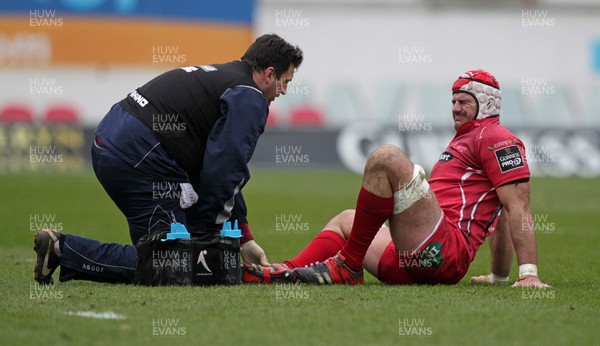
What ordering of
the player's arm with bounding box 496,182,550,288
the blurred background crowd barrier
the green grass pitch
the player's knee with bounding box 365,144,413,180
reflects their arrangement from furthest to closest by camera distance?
1. the blurred background crowd barrier
2. the player's arm with bounding box 496,182,550,288
3. the player's knee with bounding box 365,144,413,180
4. the green grass pitch

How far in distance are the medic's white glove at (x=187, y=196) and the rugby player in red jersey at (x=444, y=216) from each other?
23.4 inches

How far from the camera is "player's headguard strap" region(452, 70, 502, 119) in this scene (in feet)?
22.4

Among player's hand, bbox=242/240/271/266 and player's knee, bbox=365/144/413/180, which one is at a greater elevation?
player's knee, bbox=365/144/413/180

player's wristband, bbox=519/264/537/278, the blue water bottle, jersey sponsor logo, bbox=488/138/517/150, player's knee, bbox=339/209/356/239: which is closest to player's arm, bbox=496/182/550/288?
player's wristband, bbox=519/264/537/278

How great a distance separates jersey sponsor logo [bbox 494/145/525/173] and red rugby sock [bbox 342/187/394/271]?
80 cm

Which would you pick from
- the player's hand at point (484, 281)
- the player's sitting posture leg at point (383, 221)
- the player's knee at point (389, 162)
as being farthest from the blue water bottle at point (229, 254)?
the player's hand at point (484, 281)

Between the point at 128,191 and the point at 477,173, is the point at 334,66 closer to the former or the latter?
the point at 477,173

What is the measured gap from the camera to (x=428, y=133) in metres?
27.2

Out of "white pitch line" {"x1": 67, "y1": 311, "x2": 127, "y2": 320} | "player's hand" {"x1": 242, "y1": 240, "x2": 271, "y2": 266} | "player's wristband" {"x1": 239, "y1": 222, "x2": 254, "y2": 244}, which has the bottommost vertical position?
"white pitch line" {"x1": 67, "y1": 311, "x2": 127, "y2": 320}

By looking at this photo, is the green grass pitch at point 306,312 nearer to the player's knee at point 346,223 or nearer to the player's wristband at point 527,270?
the player's wristband at point 527,270

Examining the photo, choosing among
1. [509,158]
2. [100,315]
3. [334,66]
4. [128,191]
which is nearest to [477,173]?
[509,158]

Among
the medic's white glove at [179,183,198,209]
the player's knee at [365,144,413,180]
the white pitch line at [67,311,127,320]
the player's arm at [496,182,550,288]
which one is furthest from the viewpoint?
the medic's white glove at [179,183,198,209]

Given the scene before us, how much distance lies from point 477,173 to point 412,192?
0.67 m

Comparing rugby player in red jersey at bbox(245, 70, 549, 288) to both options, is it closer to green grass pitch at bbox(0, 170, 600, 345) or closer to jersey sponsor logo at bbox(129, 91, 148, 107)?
green grass pitch at bbox(0, 170, 600, 345)
